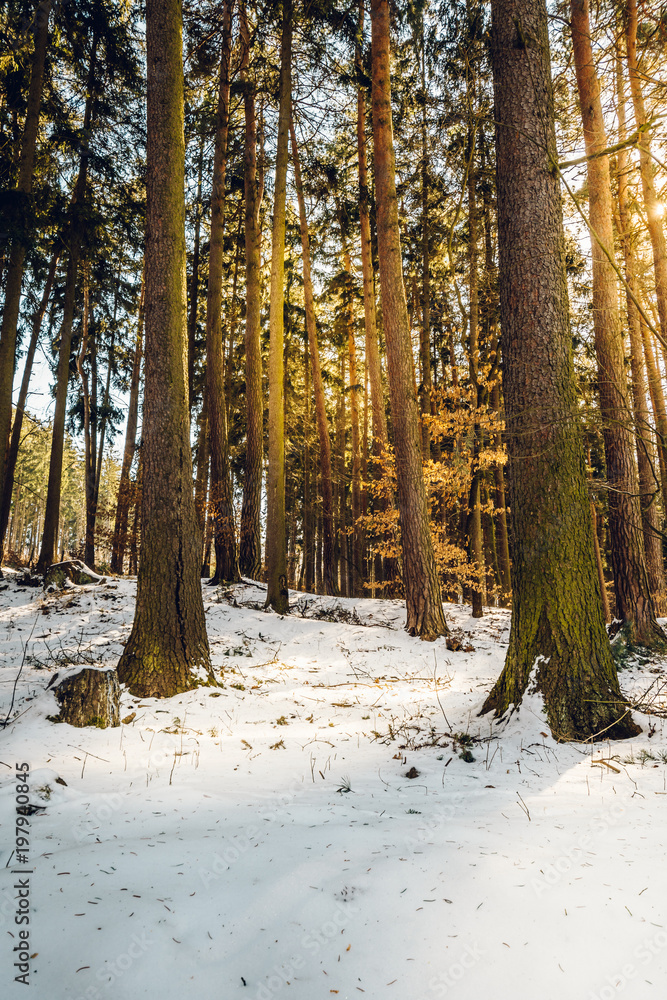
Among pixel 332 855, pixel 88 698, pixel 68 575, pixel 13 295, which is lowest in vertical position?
pixel 332 855

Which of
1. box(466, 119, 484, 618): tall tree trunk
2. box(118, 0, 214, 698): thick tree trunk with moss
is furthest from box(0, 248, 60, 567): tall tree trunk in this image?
box(466, 119, 484, 618): tall tree trunk

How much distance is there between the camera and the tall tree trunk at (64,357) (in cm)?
1170

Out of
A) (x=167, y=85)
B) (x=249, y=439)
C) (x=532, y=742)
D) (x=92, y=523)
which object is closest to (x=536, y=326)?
(x=532, y=742)

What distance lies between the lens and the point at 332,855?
2.24 meters

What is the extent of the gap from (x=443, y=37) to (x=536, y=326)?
30.5ft

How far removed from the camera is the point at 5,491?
10867 mm

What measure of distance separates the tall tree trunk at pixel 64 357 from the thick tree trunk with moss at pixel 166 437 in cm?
740

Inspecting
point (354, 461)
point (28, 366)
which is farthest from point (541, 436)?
point (28, 366)

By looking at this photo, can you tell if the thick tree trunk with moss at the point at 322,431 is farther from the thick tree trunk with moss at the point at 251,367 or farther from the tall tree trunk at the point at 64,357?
the tall tree trunk at the point at 64,357

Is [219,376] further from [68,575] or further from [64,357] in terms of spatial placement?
[68,575]

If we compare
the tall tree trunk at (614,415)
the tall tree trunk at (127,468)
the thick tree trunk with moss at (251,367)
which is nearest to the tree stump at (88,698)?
the thick tree trunk with moss at (251,367)

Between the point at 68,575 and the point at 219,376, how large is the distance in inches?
210

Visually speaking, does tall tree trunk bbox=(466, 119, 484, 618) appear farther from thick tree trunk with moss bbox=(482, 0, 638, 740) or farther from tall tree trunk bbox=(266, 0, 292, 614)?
thick tree trunk with moss bbox=(482, 0, 638, 740)

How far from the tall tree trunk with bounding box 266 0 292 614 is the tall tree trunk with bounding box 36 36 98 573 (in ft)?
17.2
